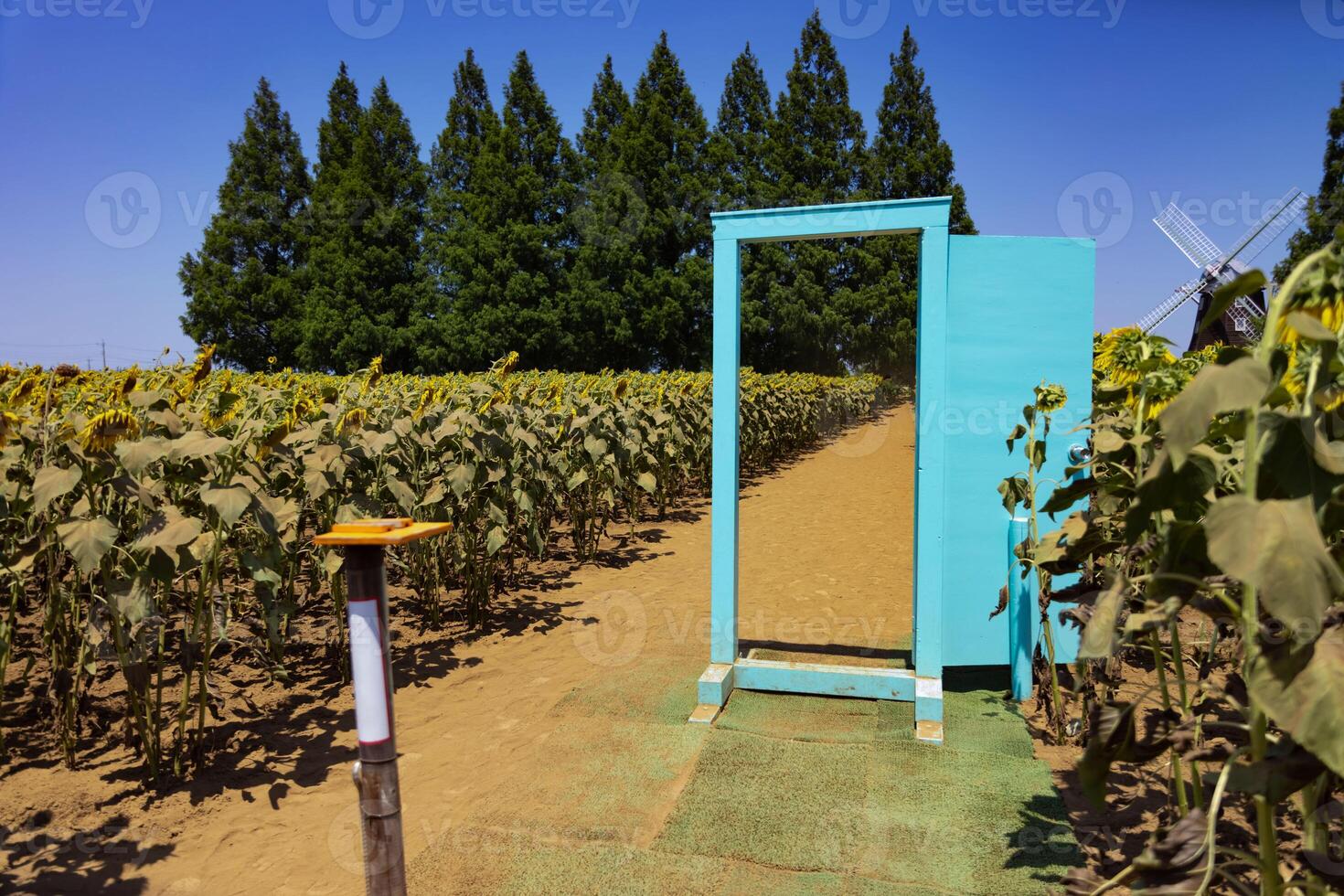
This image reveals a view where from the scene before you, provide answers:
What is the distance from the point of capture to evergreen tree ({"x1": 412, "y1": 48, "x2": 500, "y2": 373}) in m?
31.4

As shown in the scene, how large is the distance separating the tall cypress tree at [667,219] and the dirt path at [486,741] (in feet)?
79.3

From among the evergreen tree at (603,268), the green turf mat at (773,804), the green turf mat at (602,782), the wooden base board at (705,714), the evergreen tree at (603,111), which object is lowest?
the green turf mat at (602,782)

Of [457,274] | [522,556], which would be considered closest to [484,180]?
[457,274]

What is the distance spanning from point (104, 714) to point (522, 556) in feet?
12.3

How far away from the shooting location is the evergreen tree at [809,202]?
97.1 feet

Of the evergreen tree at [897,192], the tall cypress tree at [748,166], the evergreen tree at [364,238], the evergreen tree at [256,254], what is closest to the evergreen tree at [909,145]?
the evergreen tree at [897,192]

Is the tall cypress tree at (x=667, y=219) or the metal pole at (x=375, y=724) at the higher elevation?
the tall cypress tree at (x=667, y=219)

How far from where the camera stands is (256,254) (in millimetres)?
35438

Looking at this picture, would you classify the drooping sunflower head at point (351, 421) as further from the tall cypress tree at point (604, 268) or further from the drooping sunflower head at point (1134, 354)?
the tall cypress tree at point (604, 268)

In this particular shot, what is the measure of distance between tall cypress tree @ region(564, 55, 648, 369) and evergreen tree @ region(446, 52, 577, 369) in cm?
60

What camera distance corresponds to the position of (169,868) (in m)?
2.47

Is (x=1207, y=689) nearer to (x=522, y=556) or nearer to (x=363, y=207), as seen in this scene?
(x=522, y=556)

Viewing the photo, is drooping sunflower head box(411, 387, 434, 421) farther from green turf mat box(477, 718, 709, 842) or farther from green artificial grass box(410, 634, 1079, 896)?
green turf mat box(477, 718, 709, 842)

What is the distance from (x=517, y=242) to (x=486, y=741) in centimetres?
2913
